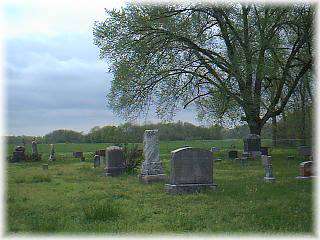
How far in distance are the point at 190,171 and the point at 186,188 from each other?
0.49 metres

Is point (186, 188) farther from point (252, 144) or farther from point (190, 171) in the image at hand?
point (252, 144)

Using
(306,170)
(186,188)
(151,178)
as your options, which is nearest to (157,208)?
(186,188)

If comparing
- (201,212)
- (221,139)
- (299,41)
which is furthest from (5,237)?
(221,139)

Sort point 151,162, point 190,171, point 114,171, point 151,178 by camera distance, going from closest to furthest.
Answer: point 190,171
point 151,178
point 151,162
point 114,171

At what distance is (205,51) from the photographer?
82.8 ft

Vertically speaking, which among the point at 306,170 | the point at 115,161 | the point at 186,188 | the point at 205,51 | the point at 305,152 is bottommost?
the point at 186,188

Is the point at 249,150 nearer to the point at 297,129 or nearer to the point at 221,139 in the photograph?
the point at 297,129

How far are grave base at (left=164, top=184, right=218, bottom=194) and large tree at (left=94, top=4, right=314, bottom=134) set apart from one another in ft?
33.0

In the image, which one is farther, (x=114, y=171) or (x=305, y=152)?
(x=305, y=152)

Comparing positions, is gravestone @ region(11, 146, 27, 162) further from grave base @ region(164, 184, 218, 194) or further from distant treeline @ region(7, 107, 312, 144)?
grave base @ region(164, 184, 218, 194)

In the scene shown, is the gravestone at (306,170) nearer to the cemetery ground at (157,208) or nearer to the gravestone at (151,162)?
the cemetery ground at (157,208)

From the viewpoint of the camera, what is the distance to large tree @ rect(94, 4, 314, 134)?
71.4ft

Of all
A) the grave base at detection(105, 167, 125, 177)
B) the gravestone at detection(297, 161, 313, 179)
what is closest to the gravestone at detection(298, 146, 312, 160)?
the gravestone at detection(297, 161, 313, 179)

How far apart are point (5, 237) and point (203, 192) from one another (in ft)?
19.6
